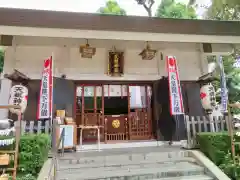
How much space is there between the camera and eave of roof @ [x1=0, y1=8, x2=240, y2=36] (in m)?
4.93

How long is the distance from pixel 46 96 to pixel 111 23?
2748mm

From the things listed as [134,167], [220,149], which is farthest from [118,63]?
[220,149]

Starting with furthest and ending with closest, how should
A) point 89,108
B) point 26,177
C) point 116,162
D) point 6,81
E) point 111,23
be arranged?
point 89,108
point 6,81
point 111,23
point 116,162
point 26,177

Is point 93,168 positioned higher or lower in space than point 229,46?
lower

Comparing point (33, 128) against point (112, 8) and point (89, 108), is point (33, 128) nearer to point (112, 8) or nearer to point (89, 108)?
point (89, 108)

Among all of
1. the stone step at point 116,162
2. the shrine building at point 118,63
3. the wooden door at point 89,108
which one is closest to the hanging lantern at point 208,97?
the shrine building at point 118,63

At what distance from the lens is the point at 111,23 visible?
530 cm

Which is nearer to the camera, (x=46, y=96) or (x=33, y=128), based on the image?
(x=33, y=128)

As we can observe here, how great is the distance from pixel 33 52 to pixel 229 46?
723 cm

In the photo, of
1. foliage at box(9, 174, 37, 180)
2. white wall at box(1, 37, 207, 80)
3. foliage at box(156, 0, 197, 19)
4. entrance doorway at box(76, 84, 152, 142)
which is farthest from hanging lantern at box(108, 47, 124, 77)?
foliage at box(156, 0, 197, 19)

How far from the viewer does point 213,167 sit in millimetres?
4379

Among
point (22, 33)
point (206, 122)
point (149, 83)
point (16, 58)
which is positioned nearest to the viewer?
point (22, 33)

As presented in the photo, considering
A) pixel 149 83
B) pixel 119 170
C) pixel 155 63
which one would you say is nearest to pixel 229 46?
pixel 155 63

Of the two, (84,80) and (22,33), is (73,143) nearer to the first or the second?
(84,80)
